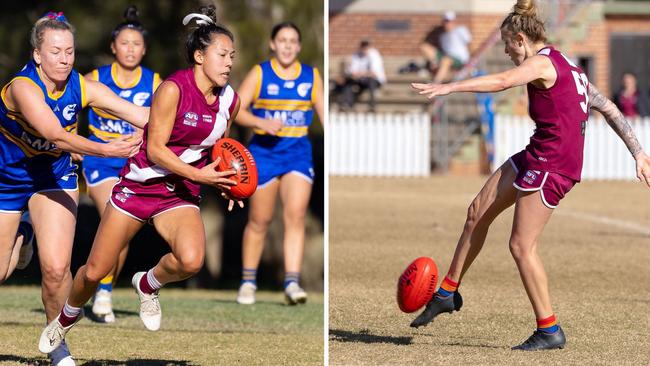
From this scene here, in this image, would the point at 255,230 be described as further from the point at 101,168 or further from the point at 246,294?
the point at 101,168

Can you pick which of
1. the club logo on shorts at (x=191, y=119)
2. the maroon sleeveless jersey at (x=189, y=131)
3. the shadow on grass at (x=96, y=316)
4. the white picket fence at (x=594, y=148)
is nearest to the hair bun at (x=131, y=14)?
the shadow on grass at (x=96, y=316)

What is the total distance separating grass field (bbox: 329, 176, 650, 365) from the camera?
7203 millimetres

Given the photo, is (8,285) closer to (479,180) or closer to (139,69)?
(139,69)

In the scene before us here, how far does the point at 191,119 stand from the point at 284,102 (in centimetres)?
435

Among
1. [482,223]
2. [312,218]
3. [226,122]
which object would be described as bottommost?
[312,218]

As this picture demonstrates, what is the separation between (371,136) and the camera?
949 inches

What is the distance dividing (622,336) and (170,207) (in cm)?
288

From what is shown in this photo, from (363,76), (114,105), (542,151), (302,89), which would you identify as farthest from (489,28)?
(114,105)

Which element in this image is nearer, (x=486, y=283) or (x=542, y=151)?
(x=542, y=151)

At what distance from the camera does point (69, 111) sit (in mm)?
6957

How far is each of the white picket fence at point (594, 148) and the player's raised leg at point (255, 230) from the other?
13.6m

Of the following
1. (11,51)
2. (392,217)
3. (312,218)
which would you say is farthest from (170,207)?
(11,51)

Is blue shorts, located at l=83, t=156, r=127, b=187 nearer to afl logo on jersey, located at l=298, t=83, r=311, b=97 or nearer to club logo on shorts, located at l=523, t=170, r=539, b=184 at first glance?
afl logo on jersey, located at l=298, t=83, r=311, b=97

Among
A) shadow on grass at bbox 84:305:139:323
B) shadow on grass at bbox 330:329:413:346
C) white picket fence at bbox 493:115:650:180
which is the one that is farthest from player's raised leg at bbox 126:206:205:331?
white picket fence at bbox 493:115:650:180
